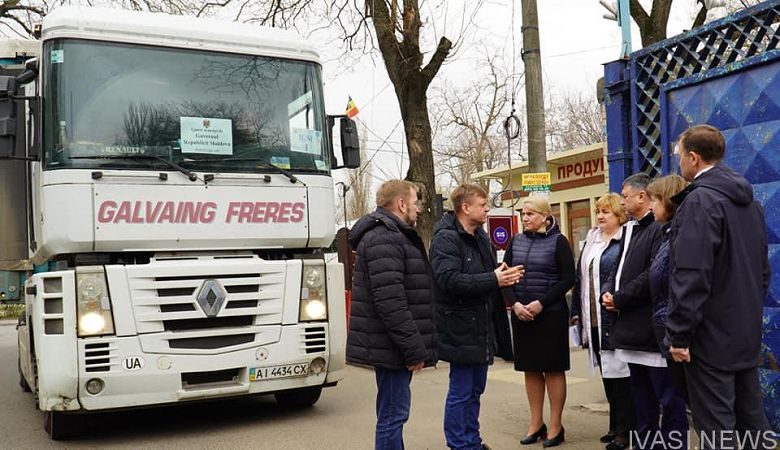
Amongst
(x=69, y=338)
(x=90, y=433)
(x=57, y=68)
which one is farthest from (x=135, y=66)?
(x=90, y=433)

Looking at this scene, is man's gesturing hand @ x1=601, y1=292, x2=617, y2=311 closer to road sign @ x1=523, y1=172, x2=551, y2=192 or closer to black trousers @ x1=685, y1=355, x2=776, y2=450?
black trousers @ x1=685, y1=355, x2=776, y2=450

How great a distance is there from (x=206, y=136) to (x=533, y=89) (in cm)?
490

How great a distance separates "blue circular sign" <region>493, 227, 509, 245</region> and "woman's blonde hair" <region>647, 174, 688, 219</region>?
235 inches

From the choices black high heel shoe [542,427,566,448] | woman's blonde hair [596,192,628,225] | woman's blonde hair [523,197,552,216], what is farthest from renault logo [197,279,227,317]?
woman's blonde hair [596,192,628,225]

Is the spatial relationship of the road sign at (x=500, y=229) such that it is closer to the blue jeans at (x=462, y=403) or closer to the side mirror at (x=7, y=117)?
the blue jeans at (x=462, y=403)

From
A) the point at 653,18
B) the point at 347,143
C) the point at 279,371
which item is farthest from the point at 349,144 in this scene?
the point at 653,18

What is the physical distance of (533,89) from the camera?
9.73 m

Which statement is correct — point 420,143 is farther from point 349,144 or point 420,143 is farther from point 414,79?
point 349,144

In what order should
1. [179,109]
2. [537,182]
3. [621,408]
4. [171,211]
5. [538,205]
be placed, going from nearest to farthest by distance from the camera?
[621,408], [538,205], [171,211], [179,109], [537,182]

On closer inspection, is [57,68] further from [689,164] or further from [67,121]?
[689,164]

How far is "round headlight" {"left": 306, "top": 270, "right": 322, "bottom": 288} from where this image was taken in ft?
21.2

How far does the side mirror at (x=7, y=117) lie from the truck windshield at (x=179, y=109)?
0.26 m

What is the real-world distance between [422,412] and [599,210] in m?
2.54

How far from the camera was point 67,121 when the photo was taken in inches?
229
